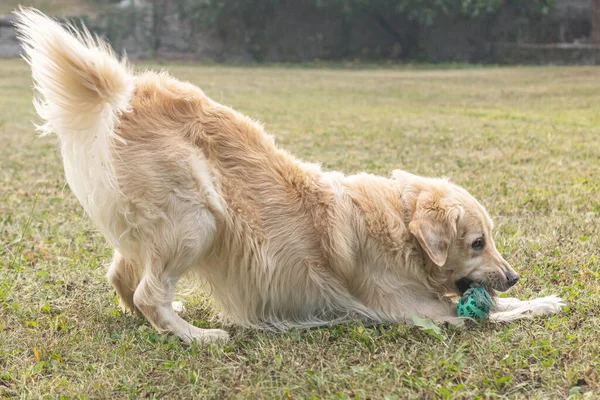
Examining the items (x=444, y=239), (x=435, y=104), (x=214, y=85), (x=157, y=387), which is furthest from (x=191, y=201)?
(x=214, y=85)

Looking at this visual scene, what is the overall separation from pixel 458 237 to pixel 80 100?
90.9 inches

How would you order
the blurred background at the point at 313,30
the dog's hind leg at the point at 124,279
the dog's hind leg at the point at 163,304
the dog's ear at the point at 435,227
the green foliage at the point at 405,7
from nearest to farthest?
Answer: the dog's hind leg at the point at 163,304
the dog's ear at the point at 435,227
the dog's hind leg at the point at 124,279
the green foliage at the point at 405,7
the blurred background at the point at 313,30

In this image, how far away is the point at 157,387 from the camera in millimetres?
3260

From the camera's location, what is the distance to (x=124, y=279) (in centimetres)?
425

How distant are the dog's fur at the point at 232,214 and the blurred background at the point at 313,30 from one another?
30.6 m

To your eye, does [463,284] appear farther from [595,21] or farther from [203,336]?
[595,21]

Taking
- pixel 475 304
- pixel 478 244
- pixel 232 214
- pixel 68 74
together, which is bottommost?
pixel 475 304

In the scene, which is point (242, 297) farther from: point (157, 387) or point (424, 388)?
point (424, 388)

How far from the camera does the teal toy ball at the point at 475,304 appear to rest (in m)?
3.96

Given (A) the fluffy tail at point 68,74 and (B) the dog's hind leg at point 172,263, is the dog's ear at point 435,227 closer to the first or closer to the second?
(B) the dog's hind leg at point 172,263

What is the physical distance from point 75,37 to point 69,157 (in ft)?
2.23

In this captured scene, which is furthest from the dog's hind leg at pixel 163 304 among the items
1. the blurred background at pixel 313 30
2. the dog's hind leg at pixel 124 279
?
the blurred background at pixel 313 30

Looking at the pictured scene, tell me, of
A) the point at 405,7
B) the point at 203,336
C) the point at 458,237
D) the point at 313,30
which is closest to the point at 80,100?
the point at 203,336

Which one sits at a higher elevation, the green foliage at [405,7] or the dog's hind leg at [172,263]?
the green foliage at [405,7]
